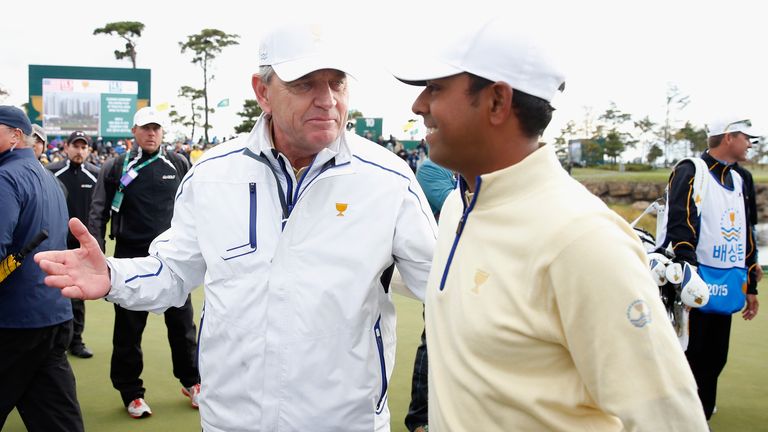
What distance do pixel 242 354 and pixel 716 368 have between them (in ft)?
12.4

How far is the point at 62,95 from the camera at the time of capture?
35875mm

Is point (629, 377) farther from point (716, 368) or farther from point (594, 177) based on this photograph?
point (594, 177)

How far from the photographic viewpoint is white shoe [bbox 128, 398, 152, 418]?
4902 millimetres

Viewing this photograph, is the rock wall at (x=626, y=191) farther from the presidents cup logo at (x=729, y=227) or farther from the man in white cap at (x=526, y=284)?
the man in white cap at (x=526, y=284)

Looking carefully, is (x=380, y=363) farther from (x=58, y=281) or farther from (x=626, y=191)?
(x=626, y=191)

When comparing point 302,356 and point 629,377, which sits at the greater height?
point 629,377

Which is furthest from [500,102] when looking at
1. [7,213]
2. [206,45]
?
[206,45]

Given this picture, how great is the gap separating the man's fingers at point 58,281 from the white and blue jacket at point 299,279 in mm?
148

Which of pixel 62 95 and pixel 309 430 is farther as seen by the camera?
pixel 62 95

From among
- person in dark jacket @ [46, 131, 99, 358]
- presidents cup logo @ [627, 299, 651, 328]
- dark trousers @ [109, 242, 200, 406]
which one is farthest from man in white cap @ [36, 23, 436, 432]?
person in dark jacket @ [46, 131, 99, 358]

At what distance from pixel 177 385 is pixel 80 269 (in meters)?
3.59

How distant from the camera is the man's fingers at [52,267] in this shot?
2.23 m

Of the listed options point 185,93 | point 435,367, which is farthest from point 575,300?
point 185,93

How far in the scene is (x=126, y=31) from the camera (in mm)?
44781
